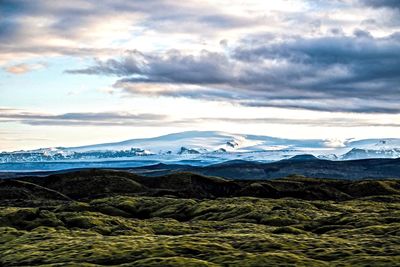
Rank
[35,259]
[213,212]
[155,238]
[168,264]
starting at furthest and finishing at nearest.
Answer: [213,212], [155,238], [35,259], [168,264]

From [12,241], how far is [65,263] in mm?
38538

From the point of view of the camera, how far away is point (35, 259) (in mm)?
94250

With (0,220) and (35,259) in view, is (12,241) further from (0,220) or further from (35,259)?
(0,220)

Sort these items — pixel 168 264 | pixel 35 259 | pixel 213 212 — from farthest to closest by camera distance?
1. pixel 213 212
2. pixel 35 259
3. pixel 168 264

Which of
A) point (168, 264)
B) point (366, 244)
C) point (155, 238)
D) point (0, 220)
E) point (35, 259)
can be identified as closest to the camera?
point (168, 264)

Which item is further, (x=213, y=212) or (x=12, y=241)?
(x=213, y=212)

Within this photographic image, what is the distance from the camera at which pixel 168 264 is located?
271 feet

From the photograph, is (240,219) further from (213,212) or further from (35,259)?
(35,259)

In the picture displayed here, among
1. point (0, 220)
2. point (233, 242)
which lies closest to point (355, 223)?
point (233, 242)

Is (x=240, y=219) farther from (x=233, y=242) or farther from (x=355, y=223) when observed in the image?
(x=233, y=242)

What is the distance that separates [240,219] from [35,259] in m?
86.0

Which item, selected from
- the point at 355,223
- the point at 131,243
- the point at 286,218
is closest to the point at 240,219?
the point at 286,218

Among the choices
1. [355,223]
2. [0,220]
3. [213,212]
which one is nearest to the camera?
[355,223]

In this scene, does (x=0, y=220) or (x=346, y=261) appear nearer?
(x=346, y=261)
